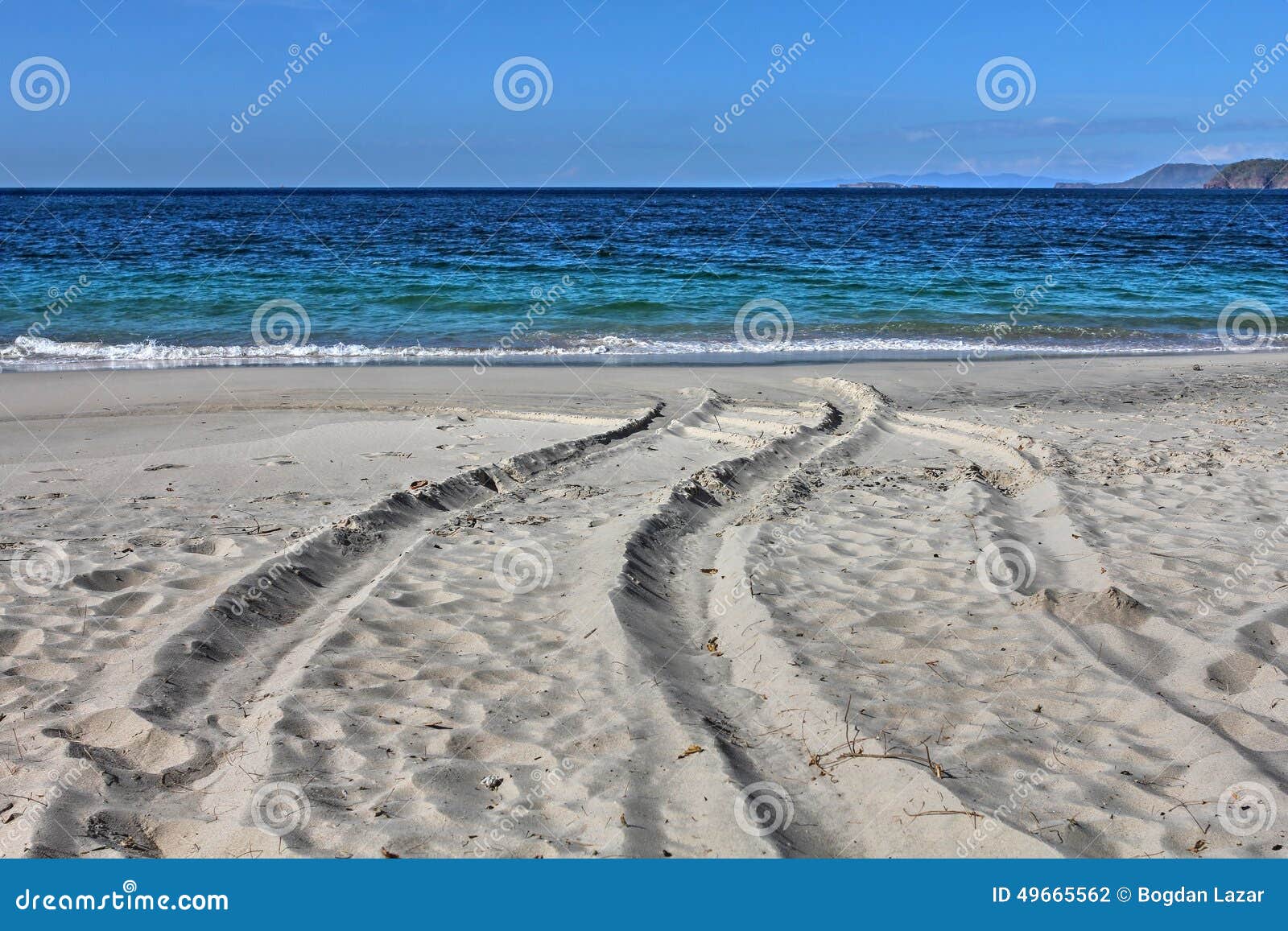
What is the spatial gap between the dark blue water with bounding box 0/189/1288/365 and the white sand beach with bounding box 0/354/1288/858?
19.5ft

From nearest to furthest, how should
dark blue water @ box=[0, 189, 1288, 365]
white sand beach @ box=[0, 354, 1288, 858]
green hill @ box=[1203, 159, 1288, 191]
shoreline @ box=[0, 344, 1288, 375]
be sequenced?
white sand beach @ box=[0, 354, 1288, 858], shoreline @ box=[0, 344, 1288, 375], dark blue water @ box=[0, 189, 1288, 365], green hill @ box=[1203, 159, 1288, 191]

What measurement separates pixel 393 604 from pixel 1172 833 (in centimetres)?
320

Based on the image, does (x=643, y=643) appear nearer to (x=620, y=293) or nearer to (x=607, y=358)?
(x=607, y=358)

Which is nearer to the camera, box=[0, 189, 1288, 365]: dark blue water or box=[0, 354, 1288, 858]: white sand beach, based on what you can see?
box=[0, 354, 1288, 858]: white sand beach

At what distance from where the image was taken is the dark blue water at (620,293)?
535 inches

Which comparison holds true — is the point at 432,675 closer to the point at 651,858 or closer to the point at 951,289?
the point at 651,858

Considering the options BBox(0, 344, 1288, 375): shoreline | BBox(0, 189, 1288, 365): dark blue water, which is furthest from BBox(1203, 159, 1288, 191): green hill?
BBox(0, 344, 1288, 375): shoreline

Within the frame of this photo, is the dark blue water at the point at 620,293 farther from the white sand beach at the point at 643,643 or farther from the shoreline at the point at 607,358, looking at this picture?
the white sand beach at the point at 643,643

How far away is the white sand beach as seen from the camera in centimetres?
289

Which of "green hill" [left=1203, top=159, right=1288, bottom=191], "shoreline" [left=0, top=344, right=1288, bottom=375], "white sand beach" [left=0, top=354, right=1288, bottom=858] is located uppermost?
"green hill" [left=1203, top=159, right=1288, bottom=191]

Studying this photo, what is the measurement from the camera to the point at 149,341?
13.6m

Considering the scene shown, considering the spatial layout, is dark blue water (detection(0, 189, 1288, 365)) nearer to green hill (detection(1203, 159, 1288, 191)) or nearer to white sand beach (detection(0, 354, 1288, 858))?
white sand beach (detection(0, 354, 1288, 858))

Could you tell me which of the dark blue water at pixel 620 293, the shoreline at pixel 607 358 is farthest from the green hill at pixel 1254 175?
the shoreline at pixel 607 358

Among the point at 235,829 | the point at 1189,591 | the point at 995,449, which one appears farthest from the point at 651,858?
the point at 995,449
